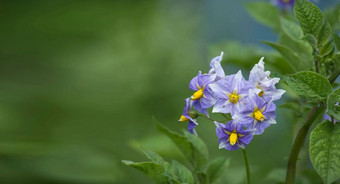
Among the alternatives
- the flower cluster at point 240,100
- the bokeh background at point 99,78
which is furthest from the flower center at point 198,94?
the bokeh background at point 99,78

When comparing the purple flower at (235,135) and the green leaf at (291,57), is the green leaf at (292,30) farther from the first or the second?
the purple flower at (235,135)

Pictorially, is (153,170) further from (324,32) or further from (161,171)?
(324,32)

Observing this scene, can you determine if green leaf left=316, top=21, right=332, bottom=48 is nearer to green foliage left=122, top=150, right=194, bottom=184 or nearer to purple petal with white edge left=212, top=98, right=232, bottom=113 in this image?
purple petal with white edge left=212, top=98, right=232, bottom=113

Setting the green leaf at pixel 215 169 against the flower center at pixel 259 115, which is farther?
the green leaf at pixel 215 169

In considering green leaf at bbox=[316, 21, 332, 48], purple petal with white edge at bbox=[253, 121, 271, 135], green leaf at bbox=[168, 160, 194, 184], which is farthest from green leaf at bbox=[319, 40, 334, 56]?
green leaf at bbox=[168, 160, 194, 184]

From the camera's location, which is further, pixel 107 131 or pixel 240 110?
pixel 107 131

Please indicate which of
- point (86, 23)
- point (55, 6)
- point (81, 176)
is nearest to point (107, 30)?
point (86, 23)

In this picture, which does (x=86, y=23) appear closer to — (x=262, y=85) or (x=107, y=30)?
(x=107, y=30)
